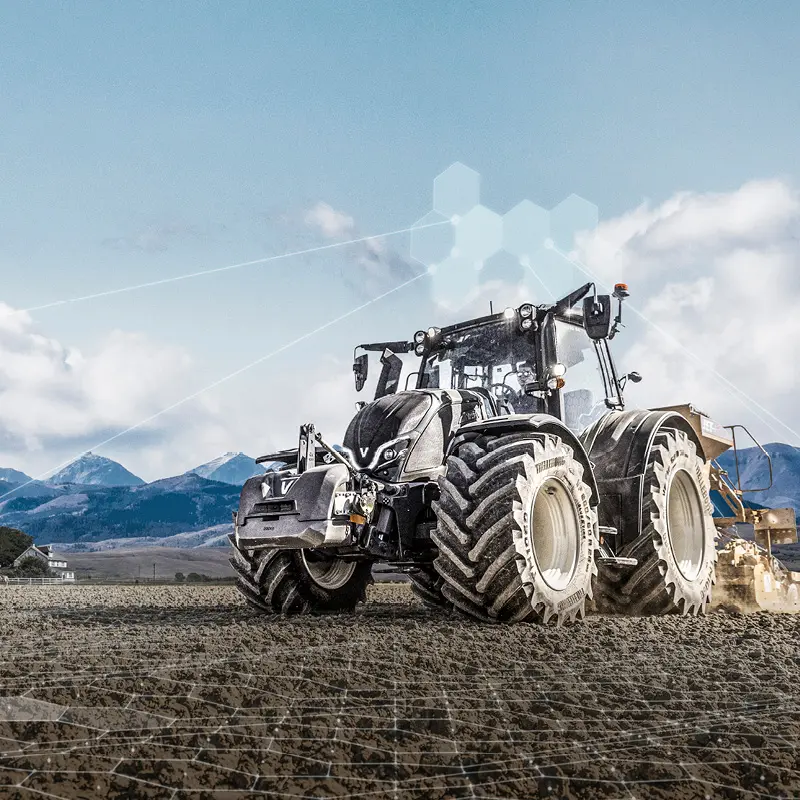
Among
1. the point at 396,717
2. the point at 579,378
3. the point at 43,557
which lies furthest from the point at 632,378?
the point at 43,557

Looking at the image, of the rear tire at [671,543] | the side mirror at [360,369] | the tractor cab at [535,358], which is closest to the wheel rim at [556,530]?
the rear tire at [671,543]

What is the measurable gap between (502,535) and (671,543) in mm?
2716

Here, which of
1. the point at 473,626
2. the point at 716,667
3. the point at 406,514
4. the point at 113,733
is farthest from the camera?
the point at 406,514

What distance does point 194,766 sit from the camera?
2381 mm

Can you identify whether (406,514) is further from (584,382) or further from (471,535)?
(584,382)

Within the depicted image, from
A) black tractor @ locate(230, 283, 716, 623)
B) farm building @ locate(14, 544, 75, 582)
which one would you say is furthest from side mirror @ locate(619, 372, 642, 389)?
farm building @ locate(14, 544, 75, 582)

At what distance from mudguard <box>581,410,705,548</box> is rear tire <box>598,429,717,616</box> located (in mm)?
81

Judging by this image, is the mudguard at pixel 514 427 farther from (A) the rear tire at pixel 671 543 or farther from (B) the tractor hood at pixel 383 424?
(A) the rear tire at pixel 671 543

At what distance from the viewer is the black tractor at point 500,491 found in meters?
5.45

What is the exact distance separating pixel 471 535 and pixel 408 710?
2.36 m

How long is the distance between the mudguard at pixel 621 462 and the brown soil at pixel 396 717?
2.10 metres

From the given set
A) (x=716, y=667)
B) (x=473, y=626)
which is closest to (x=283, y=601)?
(x=473, y=626)

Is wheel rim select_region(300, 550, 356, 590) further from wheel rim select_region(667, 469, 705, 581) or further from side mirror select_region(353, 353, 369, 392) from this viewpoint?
wheel rim select_region(667, 469, 705, 581)

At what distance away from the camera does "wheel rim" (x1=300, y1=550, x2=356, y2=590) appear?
6.85m
